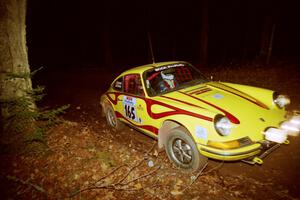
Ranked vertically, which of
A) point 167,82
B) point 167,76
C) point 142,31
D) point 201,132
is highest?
point 142,31

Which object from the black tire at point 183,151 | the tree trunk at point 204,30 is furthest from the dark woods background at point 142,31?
the black tire at point 183,151

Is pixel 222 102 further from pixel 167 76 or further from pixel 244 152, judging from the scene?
pixel 167 76

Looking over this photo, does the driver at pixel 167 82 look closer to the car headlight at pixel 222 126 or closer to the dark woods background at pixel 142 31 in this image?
the car headlight at pixel 222 126

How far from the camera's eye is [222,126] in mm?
3500

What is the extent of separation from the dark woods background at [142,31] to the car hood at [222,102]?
57.5 feet

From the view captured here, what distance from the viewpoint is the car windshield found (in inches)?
190

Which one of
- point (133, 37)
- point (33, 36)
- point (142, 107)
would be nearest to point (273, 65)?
point (142, 107)

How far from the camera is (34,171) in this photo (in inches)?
163

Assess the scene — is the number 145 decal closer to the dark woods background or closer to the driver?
the driver

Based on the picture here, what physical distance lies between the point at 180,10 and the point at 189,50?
5.30 metres

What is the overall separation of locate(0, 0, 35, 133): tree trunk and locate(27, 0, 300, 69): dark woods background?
1660 cm

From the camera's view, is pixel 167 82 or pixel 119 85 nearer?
pixel 167 82

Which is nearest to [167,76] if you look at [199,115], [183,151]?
[199,115]

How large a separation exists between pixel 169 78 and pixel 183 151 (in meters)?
1.72
